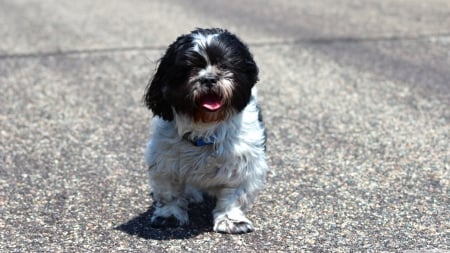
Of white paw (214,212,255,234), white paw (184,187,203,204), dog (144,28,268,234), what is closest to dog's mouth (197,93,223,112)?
Result: dog (144,28,268,234)

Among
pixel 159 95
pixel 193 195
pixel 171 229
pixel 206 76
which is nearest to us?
pixel 206 76

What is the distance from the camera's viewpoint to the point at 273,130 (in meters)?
7.57

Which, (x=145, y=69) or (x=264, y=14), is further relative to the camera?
(x=264, y=14)

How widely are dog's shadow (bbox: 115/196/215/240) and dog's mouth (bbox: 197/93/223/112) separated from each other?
83 cm

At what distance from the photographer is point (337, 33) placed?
454 inches

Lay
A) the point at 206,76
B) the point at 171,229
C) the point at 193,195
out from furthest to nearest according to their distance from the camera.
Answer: the point at 193,195 → the point at 171,229 → the point at 206,76

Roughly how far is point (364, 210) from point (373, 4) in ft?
28.6

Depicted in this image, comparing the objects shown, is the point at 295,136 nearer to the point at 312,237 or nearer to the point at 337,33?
the point at 312,237

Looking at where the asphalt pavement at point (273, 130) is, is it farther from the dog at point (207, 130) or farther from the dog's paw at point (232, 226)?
the dog at point (207, 130)

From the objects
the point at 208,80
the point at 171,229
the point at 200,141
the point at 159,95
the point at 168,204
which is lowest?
the point at 171,229

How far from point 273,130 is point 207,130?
245 cm

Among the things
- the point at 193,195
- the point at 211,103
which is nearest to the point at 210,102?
the point at 211,103

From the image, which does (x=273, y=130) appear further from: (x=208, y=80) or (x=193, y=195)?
(x=208, y=80)

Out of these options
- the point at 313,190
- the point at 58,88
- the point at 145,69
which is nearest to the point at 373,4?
the point at 145,69
